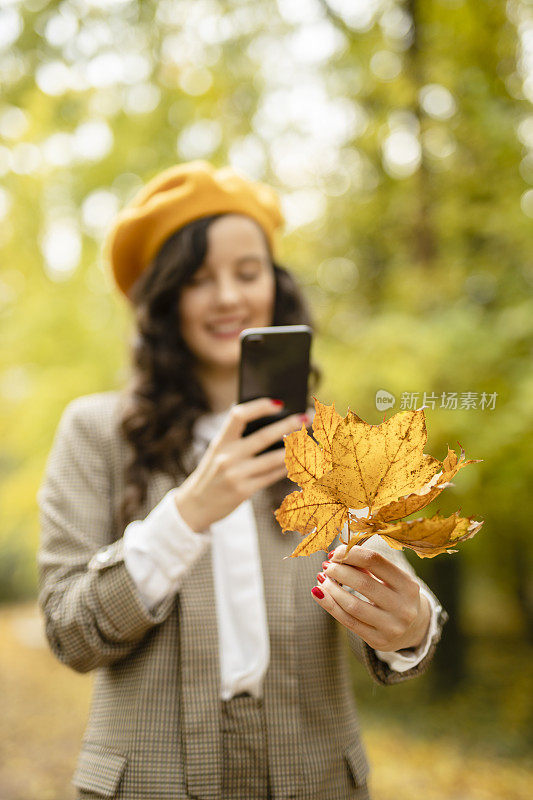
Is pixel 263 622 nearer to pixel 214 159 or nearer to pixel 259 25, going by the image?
pixel 214 159

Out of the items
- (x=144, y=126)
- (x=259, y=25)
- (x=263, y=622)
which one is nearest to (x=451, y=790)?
(x=263, y=622)

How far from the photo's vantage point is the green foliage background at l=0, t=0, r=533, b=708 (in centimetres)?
314

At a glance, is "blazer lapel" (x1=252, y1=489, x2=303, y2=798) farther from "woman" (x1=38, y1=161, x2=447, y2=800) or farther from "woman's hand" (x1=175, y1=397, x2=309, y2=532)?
"woman's hand" (x1=175, y1=397, x2=309, y2=532)

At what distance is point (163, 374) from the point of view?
63.8 inches

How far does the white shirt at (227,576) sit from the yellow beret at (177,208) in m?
0.57

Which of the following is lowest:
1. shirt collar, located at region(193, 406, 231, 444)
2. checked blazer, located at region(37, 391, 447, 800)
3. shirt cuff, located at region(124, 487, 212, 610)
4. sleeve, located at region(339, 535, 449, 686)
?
checked blazer, located at region(37, 391, 447, 800)

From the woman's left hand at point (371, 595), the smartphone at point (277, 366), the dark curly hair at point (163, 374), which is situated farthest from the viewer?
the dark curly hair at point (163, 374)

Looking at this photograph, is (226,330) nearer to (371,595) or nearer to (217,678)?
(217,678)

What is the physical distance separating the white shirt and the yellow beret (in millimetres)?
570

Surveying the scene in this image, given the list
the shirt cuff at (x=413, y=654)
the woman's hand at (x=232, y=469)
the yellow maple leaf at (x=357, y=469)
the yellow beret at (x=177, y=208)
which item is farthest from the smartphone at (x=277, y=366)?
the yellow beret at (x=177, y=208)

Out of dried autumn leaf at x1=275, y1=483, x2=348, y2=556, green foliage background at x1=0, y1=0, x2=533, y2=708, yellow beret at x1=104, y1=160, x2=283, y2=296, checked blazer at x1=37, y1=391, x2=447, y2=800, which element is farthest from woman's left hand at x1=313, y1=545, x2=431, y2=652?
green foliage background at x1=0, y1=0, x2=533, y2=708

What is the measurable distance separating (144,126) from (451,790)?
4300 mm

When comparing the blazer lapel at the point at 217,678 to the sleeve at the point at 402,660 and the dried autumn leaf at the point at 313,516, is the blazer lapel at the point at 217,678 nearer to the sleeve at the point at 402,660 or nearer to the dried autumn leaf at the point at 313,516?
the sleeve at the point at 402,660

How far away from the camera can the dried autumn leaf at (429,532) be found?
51cm
